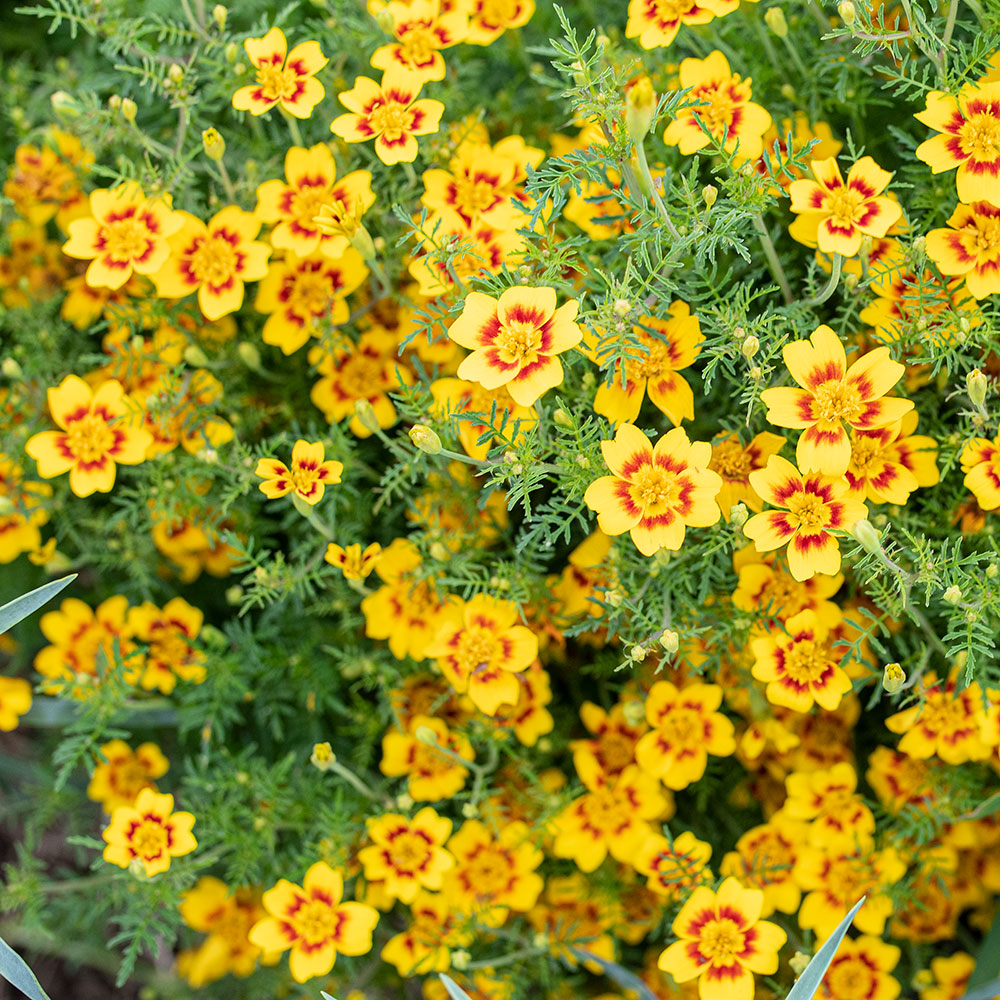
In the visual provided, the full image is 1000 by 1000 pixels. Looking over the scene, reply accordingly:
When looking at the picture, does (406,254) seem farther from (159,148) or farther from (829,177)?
(829,177)

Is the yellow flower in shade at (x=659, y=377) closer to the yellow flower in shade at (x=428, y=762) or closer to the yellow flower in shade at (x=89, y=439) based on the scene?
the yellow flower in shade at (x=428, y=762)

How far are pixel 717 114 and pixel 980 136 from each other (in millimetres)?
417

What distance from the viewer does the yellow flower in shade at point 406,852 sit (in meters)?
1.88

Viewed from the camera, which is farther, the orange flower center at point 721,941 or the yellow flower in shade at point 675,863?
the yellow flower in shade at point 675,863

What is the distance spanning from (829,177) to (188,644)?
151 cm

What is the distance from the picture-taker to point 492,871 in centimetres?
205

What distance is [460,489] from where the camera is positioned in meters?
2.05

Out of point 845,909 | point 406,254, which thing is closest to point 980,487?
point 845,909

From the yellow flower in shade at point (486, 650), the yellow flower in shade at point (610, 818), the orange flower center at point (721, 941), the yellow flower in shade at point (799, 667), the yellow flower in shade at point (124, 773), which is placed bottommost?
the yellow flower in shade at point (124, 773)

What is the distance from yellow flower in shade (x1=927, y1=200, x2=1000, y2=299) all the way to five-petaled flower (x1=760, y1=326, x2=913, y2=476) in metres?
0.22

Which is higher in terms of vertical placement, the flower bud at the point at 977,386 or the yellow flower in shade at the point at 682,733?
the flower bud at the point at 977,386

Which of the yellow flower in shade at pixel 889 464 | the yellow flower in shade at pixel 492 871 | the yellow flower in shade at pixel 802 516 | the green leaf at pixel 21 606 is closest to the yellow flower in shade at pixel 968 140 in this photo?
the yellow flower in shade at pixel 889 464


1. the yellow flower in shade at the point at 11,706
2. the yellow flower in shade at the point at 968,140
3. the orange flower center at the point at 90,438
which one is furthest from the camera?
the yellow flower in shade at the point at 11,706

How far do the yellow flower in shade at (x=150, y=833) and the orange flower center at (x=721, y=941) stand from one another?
0.87m
